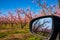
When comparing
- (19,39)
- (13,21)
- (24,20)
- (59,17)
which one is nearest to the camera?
(59,17)

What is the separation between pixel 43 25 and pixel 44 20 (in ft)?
0.11

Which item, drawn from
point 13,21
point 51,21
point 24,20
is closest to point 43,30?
point 51,21

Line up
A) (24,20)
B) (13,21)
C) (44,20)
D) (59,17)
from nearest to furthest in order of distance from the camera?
(59,17), (44,20), (24,20), (13,21)

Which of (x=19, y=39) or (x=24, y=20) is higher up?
(x=24, y=20)

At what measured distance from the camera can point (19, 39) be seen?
11.7 meters

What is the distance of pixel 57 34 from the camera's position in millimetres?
895

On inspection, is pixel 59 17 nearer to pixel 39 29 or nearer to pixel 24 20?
pixel 39 29

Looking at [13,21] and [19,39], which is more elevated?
[13,21]

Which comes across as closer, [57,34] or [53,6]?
[57,34]

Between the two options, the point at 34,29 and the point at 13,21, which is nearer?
the point at 34,29

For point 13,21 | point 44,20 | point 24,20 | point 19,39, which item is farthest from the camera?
point 13,21

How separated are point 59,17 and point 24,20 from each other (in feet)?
51.8

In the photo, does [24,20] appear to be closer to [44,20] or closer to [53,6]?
A: [53,6]

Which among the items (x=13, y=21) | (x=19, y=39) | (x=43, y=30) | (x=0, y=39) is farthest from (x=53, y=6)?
(x=43, y=30)
